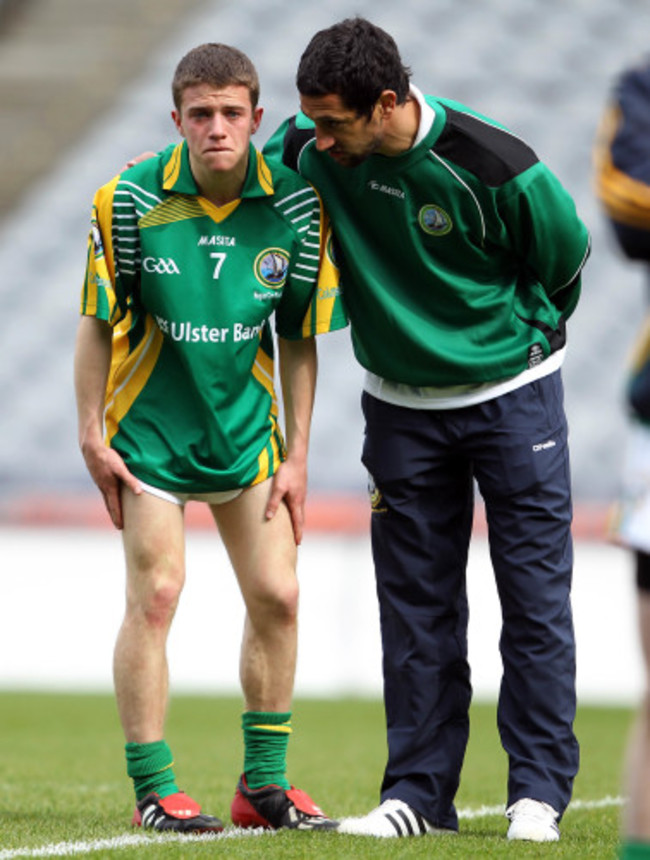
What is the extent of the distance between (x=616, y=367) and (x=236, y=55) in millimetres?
11180

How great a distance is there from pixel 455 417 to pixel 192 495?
66 centimetres

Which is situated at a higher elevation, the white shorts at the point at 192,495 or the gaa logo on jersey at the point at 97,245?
the gaa logo on jersey at the point at 97,245

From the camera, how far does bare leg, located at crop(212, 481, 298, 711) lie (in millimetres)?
3936

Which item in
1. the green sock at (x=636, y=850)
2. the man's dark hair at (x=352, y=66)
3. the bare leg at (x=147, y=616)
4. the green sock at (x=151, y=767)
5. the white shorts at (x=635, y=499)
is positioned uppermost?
the man's dark hair at (x=352, y=66)

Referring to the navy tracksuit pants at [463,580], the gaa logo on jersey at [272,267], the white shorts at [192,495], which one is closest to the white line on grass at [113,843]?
the navy tracksuit pants at [463,580]

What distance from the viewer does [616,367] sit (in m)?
14.6

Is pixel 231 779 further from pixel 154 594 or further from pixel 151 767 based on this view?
pixel 154 594

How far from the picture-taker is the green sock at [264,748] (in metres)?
3.97

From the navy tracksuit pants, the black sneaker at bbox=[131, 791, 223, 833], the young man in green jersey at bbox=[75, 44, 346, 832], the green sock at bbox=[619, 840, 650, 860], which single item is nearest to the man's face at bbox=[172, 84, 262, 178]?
the young man in green jersey at bbox=[75, 44, 346, 832]

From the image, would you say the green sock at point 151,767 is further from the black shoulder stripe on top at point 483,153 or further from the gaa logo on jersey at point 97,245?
the black shoulder stripe on top at point 483,153

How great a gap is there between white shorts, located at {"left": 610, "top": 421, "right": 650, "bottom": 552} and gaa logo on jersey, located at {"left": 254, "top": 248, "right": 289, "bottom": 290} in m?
1.59

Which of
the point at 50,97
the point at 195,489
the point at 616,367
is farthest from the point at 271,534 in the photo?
the point at 50,97

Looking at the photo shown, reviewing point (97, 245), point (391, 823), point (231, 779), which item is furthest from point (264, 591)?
point (231, 779)

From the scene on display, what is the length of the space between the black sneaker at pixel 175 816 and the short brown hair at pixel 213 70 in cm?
160
